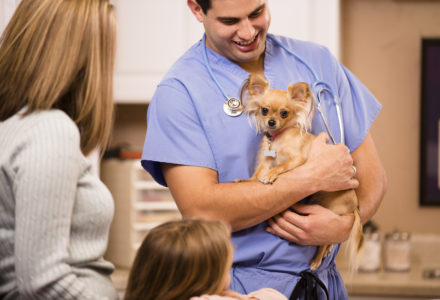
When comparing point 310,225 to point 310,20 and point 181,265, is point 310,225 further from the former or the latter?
point 310,20

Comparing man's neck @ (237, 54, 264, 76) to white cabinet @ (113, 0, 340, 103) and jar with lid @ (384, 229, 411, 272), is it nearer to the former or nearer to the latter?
white cabinet @ (113, 0, 340, 103)

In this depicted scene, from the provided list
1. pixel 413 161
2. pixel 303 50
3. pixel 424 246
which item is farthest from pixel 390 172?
pixel 303 50

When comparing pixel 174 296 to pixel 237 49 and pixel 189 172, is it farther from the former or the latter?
pixel 237 49

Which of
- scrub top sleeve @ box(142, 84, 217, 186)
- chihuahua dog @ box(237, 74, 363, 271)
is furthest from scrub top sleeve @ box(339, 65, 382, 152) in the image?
scrub top sleeve @ box(142, 84, 217, 186)

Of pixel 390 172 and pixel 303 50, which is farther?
pixel 390 172

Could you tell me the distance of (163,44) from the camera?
113 inches

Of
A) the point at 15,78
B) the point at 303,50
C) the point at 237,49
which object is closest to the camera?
the point at 15,78

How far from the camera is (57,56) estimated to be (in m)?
1.02

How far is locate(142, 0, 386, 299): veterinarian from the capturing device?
129 centimetres

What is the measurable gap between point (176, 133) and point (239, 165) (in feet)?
0.56

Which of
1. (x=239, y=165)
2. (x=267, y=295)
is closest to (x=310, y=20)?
(x=239, y=165)

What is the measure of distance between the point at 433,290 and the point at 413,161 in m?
0.76

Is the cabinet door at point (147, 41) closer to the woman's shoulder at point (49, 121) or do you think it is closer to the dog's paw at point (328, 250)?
the dog's paw at point (328, 250)

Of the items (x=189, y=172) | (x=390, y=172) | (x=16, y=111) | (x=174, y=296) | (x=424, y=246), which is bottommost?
(x=424, y=246)
